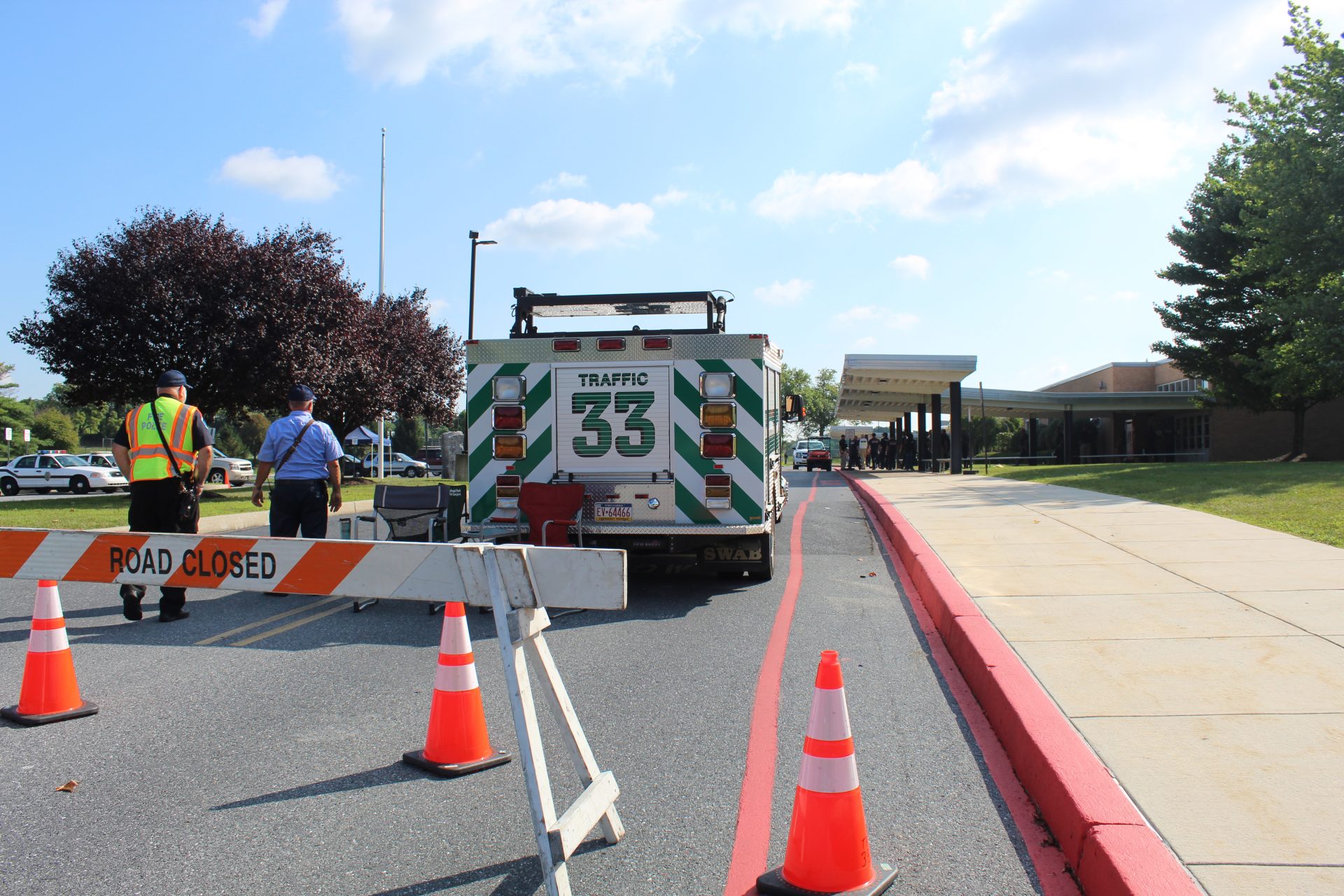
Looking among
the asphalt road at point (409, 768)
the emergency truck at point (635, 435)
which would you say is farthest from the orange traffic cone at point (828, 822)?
the emergency truck at point (635, 435)

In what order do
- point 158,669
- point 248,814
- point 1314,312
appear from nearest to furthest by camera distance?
point 248,814 < point 158,669 < point 1314,312

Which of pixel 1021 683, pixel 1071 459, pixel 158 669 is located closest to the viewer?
pixel 1021 683

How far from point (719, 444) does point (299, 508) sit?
3.72 meters

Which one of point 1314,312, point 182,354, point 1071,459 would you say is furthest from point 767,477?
point 1071,459

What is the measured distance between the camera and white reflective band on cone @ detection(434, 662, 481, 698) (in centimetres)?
431

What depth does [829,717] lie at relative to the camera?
324 cm

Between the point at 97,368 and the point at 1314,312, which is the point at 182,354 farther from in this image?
the point at 1314,312

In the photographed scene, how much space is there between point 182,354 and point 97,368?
6.40 feet

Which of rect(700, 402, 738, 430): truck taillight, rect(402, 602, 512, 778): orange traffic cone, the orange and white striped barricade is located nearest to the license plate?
rect(700, 402, 738, 430): truck taillight

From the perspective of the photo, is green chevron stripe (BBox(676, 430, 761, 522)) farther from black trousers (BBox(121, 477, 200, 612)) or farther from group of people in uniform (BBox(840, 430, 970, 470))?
group of people in uniform (BBox(840, 430, 970, 470))

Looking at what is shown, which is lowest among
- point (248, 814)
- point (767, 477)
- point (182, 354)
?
point (248, 814)

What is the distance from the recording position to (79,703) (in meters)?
5.16

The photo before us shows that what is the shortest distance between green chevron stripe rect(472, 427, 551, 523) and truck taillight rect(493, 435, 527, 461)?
5cm

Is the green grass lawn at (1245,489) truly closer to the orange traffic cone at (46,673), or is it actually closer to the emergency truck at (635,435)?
the emergency truck at (635,435)
